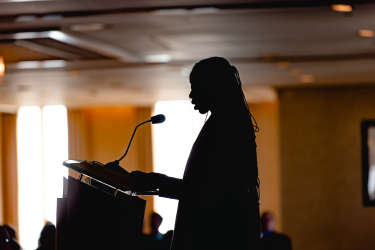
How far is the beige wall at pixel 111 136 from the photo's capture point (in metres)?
11.5

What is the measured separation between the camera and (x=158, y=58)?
18.2ft

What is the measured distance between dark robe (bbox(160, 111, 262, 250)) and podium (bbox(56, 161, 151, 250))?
13cm

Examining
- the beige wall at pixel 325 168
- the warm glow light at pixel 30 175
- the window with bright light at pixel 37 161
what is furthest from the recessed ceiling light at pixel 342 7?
the warm glow light at pixel 30 175

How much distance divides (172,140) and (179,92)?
2.59 m

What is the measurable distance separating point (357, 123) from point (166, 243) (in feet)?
18.9

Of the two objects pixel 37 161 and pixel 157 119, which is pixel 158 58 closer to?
pixel 157 119

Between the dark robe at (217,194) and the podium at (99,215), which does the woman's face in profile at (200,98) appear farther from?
the podium at (99,215)

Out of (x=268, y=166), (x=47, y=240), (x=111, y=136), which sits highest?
(x=111, y=136)

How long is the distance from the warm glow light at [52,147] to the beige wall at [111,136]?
0.22 m

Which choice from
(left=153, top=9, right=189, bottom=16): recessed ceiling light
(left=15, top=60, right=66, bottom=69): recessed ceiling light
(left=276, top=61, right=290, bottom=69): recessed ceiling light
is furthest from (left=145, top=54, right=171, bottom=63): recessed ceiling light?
(left=153, top=9, right=189, bottom=16): recessed ceiling light

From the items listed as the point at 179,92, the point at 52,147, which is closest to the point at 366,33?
the point at 179,92

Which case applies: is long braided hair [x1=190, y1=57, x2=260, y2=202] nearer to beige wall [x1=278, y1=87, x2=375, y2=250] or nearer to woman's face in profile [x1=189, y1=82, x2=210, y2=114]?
woman's face in profile [x1=189, y1=82, x2=210, y2=114]

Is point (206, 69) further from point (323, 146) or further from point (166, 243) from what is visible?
point (323, 146)

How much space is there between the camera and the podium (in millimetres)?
1421
